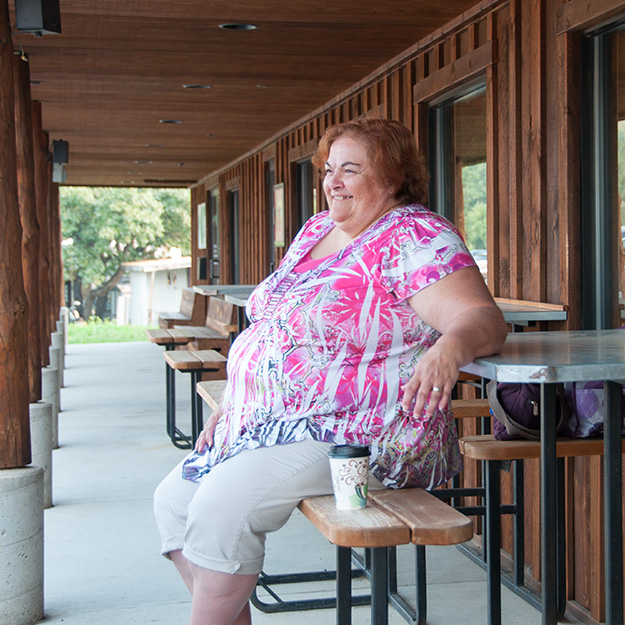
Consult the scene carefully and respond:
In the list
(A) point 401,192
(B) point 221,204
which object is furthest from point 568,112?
(B) point 221,204

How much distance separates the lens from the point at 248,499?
1.98 m

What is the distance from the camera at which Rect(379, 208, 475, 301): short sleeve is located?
2.06m

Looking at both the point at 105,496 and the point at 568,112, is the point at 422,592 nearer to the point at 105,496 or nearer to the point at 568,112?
the point at 568,112

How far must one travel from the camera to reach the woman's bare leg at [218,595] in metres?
2.00

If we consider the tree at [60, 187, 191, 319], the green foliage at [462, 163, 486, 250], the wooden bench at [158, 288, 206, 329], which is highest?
the tree at [60, 187, 191, 319]

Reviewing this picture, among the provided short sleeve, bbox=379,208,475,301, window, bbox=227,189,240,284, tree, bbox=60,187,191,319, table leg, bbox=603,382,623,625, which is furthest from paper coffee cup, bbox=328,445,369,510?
tree, bbox=60,187,191,319

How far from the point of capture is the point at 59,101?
7.40 m

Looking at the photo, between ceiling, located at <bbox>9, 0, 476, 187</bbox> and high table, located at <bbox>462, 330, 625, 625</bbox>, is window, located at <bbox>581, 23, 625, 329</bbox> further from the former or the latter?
high table, located at <bbox>462, 330, 625, 625</bbox>

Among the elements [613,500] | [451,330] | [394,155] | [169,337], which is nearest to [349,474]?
[451,330]

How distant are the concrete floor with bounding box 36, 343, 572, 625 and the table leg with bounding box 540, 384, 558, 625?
1302 millimetres

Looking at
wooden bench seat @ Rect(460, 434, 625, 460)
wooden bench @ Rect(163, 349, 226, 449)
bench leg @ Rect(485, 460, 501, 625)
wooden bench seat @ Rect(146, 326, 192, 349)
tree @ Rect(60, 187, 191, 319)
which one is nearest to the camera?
wooden bench seat @ Rect(460, 434, 625, 460)

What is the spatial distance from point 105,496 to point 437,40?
3126 mm

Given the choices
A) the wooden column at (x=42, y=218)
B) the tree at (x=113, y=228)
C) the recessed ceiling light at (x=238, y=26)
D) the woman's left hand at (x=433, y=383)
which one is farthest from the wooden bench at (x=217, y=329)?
the tree at (x=113, y=228)

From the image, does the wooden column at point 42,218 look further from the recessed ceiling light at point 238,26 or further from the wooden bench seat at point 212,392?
the wooden bench seat at point 212,392
